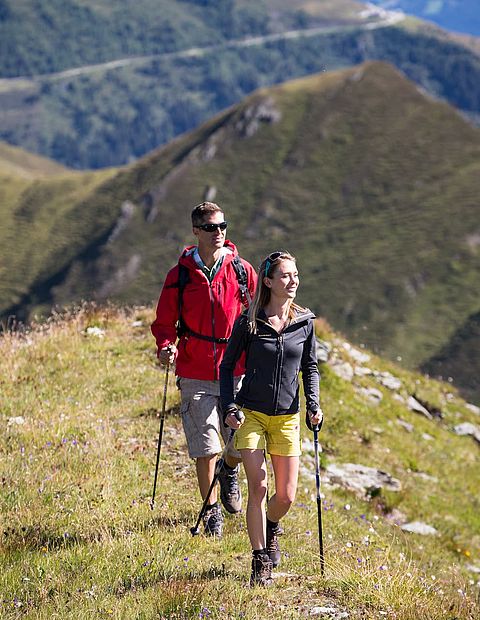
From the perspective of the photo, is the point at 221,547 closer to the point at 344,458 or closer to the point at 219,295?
the point at 219,295

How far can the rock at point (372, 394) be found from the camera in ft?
45.4

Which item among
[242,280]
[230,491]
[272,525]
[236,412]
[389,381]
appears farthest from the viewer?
[389,381]

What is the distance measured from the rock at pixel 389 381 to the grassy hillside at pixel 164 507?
3.7 inches

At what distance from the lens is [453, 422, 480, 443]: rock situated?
50.1ft

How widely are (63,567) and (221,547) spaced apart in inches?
55.6

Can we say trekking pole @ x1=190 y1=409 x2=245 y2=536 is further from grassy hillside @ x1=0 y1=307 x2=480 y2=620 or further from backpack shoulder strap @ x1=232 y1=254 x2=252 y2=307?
backpack shoulder strap @ x1=232 y1=254 x2=252 y2=307

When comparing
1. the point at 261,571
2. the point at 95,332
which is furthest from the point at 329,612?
the point at 95,332

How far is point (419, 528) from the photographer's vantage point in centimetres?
1052

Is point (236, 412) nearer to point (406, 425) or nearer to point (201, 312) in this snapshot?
point (201, 312)

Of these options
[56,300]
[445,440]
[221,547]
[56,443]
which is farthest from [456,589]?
[56,300]

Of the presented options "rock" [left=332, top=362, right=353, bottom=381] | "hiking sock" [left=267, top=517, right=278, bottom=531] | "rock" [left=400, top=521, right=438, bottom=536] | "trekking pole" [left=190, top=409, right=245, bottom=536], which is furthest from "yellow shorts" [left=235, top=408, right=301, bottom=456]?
"rock" [left=332, top=362, right=353, bottom=381]

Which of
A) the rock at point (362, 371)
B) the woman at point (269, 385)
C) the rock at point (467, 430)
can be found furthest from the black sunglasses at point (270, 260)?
the rock at point (467, 430)

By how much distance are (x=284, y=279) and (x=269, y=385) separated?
0.81m

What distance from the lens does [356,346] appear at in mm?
17219
